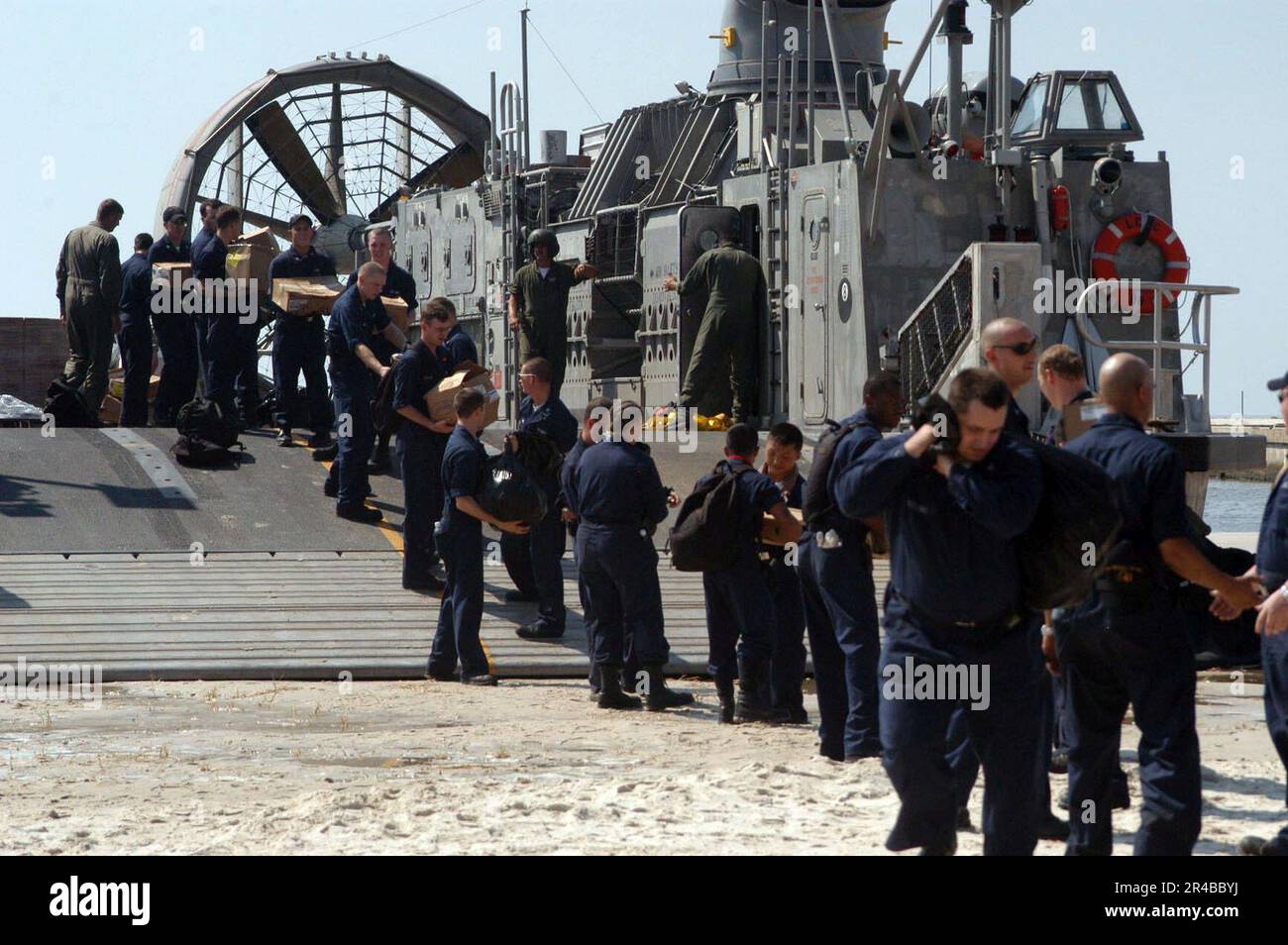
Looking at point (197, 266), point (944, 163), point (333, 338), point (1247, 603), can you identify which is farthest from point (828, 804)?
point (197, 266)

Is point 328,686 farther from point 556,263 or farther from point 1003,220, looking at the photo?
point 1003,220

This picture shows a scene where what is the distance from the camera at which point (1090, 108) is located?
502 inches

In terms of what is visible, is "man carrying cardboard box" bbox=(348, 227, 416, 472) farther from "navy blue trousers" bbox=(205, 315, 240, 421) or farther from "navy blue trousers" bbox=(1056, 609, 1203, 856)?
"navy blue trousers" bbox=(1056, 609, 1203, 856)

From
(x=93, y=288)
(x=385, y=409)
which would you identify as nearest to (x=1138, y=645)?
(x=385, y=409)

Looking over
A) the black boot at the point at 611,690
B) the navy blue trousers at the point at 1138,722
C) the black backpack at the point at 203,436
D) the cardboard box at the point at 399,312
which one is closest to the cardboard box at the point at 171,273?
the black backpack at the point at 203,436

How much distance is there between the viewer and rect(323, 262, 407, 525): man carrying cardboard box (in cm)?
1057

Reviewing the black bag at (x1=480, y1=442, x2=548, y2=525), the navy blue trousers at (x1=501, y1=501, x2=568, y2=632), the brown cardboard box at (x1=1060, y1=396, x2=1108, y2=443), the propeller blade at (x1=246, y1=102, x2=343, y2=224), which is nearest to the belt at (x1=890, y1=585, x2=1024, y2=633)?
the brown cardboard box at (x1=1060, y1=396, x2=1108, y2=443)

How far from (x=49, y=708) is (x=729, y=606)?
290cm

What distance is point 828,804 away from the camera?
19.7 ft

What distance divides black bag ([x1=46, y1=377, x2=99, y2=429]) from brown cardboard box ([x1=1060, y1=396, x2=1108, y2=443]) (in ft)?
34.8

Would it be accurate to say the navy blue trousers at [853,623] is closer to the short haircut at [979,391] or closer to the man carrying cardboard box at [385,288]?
the short haircut at [979,391]

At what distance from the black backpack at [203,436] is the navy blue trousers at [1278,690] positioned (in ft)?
28.7

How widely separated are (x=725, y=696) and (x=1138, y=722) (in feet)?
9.94

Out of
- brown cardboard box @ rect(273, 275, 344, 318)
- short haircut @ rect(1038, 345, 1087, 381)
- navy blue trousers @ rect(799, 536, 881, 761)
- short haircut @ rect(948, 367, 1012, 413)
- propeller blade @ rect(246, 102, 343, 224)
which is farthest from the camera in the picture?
propeller blade @ rect(246, 102, 343, 224)
